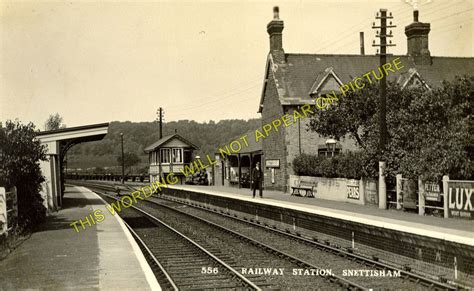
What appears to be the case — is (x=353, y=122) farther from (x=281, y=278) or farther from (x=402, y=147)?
(x=281, y=278)

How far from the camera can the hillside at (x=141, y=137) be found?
115m

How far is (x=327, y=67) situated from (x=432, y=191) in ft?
68.3

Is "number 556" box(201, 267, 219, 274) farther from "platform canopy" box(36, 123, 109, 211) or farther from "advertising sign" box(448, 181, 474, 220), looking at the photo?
"platform canopy" box(36, 123, 109, 211)

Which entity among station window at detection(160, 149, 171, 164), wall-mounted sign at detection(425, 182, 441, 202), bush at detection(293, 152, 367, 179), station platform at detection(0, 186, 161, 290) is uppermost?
station window at detection(160, 149, 171, 164)

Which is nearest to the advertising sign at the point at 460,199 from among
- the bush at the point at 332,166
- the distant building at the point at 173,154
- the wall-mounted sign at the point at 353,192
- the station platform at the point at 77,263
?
the bush at the point at 332,166

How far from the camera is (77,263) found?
34.0 ft

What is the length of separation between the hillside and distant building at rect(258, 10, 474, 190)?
71013 millimetres

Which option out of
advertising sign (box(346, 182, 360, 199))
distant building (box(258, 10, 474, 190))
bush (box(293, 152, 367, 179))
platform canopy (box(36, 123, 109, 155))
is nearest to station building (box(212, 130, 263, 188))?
distant building (box(258, 10, 474, 190))

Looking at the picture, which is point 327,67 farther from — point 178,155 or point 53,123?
point 53,123

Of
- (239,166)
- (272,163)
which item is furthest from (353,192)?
(239,166)

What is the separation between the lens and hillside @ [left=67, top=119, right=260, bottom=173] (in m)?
Answer: 115

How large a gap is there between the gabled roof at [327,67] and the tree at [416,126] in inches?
303

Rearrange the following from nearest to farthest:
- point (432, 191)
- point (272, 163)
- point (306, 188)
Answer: point (432, 191), point (306, 188), point (272, 163)

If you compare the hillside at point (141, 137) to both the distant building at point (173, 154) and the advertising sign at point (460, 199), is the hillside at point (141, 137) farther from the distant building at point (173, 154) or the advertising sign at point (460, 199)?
the advertising sign at point (460, 199)
